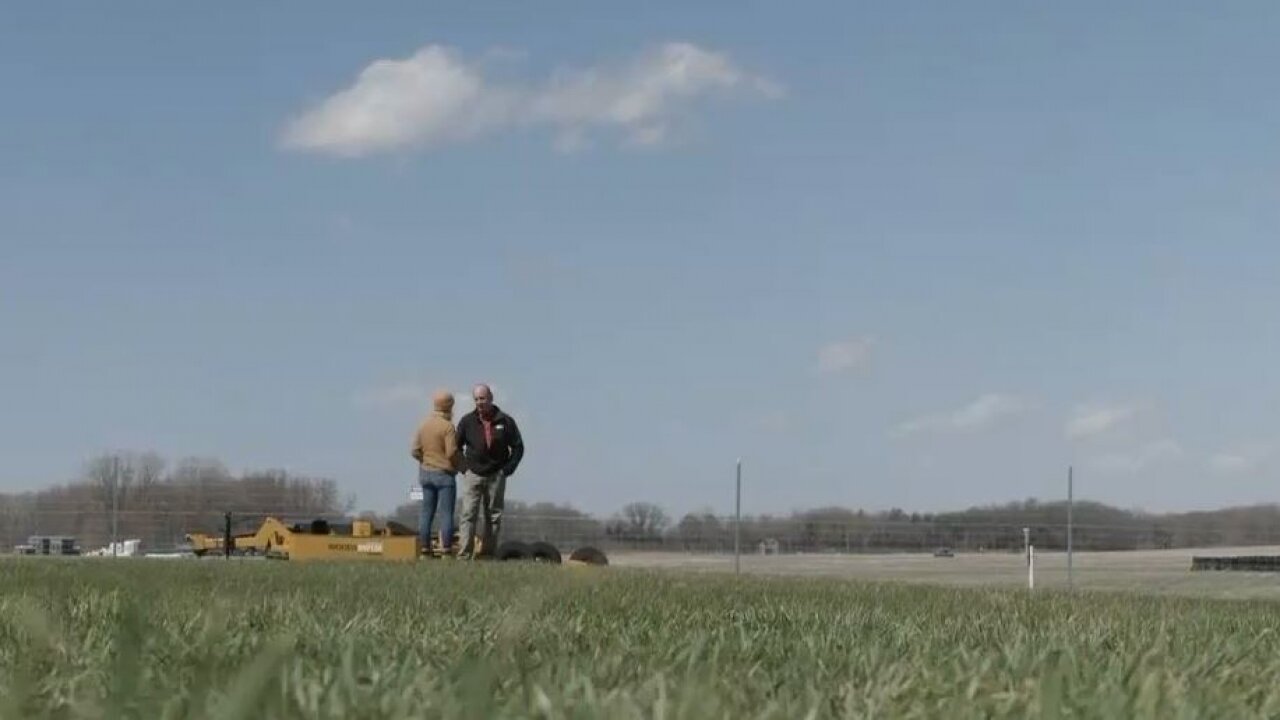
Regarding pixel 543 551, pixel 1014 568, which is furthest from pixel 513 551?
pixel 1014 568

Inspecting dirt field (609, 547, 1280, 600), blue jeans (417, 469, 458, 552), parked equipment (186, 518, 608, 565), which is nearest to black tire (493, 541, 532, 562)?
parked equipment (186, 518, 608, 565)

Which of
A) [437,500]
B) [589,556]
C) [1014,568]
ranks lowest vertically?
[1014,568]

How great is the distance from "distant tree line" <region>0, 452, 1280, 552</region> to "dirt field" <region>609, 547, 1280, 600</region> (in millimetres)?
464

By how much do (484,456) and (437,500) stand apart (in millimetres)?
1308

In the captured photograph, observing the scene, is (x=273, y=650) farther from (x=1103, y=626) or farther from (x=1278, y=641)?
(x=1103, y=626)

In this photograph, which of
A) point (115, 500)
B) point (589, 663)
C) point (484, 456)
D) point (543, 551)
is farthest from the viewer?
point (115, 500)

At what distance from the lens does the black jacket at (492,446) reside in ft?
59.2

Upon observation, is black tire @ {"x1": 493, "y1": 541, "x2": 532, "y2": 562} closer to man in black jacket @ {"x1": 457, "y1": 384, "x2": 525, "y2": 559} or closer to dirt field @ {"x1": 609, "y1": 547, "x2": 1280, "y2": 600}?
dirt field @ {"x1": 609, "y1": 547, "x2": 1280, "y2": 600}

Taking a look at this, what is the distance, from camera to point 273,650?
1.59 m

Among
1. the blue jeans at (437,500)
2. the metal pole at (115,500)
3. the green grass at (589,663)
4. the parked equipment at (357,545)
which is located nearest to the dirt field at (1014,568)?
the parked equipment at (357,545)

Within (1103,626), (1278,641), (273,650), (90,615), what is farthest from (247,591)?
(273,650)

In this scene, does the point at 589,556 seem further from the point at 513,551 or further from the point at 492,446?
the point at 492,446

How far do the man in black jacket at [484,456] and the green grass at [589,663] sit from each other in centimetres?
1250

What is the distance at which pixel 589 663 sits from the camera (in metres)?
2.73
